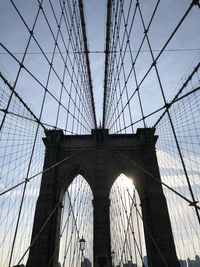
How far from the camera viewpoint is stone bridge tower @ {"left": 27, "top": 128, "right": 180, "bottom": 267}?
1168 centimetres

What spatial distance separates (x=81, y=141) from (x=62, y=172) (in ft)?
8.05

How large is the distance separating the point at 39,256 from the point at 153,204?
665cm

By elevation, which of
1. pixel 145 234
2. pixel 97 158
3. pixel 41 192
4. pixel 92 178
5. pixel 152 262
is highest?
pixel 97 158

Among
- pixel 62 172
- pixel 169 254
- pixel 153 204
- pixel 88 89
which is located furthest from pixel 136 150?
pixel 88 89

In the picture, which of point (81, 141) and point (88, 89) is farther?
point (88, 89)

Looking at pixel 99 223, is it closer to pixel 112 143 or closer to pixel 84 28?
pixel 112 143

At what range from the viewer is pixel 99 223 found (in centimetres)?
1233

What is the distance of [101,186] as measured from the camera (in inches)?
531

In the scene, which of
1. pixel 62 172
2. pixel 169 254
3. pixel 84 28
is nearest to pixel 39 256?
pixel 62 172

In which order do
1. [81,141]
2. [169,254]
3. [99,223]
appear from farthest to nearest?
1. [81,141]
2. [99,223]
3. [169,254]

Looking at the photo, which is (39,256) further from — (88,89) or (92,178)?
(88,89)

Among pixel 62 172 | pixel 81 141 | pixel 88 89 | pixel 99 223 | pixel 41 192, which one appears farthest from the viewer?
pixel 88 89

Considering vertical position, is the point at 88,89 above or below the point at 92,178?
above

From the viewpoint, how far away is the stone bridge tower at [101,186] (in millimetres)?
11680
